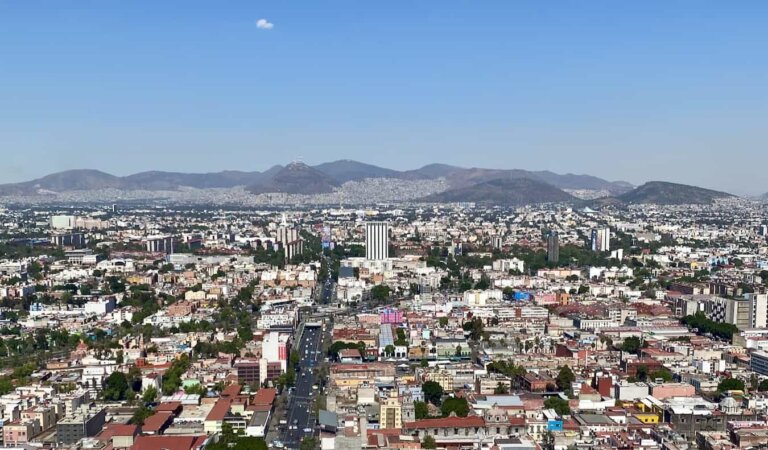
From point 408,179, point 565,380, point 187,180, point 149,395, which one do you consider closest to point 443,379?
point 565,380

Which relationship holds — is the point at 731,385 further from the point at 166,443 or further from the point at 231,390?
the point at 166,443

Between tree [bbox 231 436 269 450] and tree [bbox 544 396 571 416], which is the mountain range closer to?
tree [bbox 544 396 571 416]

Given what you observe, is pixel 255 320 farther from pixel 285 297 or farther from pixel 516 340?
pixel 516 340

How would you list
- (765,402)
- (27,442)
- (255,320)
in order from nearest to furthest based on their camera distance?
(27,442) < (765,402) < (255,320)

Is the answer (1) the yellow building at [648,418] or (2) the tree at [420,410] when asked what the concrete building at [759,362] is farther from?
(2) the tree at [420,410]

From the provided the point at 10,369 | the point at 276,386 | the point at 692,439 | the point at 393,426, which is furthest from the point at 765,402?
the point at 10,369
